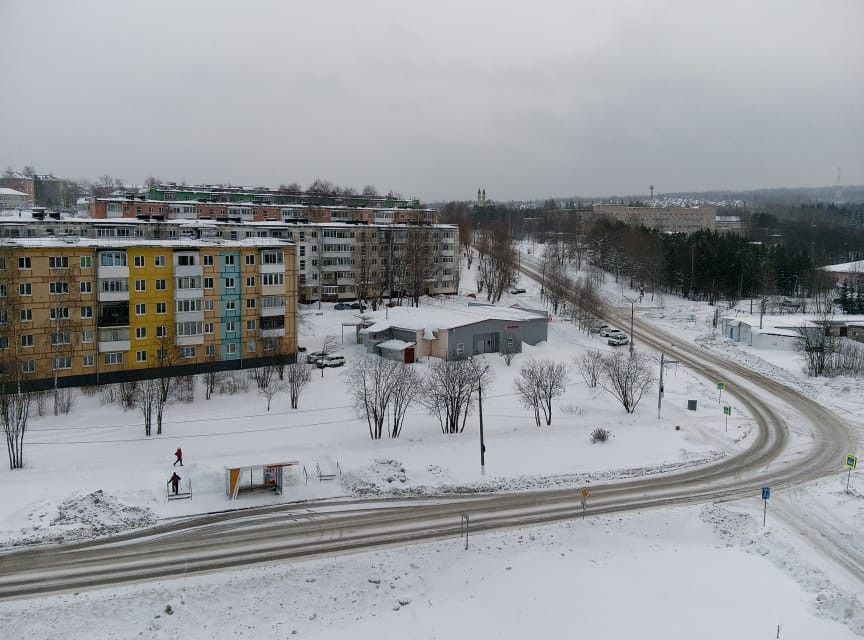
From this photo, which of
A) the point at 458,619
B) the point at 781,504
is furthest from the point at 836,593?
the point at 458,619

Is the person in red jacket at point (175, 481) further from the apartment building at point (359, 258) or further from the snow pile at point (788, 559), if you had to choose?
the apartment building at point (359, 258)

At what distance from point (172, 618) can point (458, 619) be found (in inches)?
277

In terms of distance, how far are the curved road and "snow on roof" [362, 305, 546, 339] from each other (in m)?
21.8

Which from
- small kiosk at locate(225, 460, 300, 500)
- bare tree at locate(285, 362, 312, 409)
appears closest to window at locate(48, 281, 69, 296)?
bare tree at locate(285, 362, 312, 409)

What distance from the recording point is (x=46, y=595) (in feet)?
57.6

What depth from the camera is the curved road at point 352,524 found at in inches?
749

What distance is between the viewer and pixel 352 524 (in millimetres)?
22266

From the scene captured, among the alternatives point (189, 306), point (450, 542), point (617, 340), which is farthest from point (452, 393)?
point (617, 340)

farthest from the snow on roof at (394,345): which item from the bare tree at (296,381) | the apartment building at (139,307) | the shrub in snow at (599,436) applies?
the shrub in snow at (599,436)

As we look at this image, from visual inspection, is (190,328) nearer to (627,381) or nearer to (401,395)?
(401,395)

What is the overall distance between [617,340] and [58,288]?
39009 mm

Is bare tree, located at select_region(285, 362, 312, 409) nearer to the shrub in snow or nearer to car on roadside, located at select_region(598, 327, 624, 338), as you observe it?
the shrub in snow

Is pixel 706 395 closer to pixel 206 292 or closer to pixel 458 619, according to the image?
pixel 458 619

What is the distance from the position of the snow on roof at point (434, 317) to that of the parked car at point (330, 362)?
4295mm
